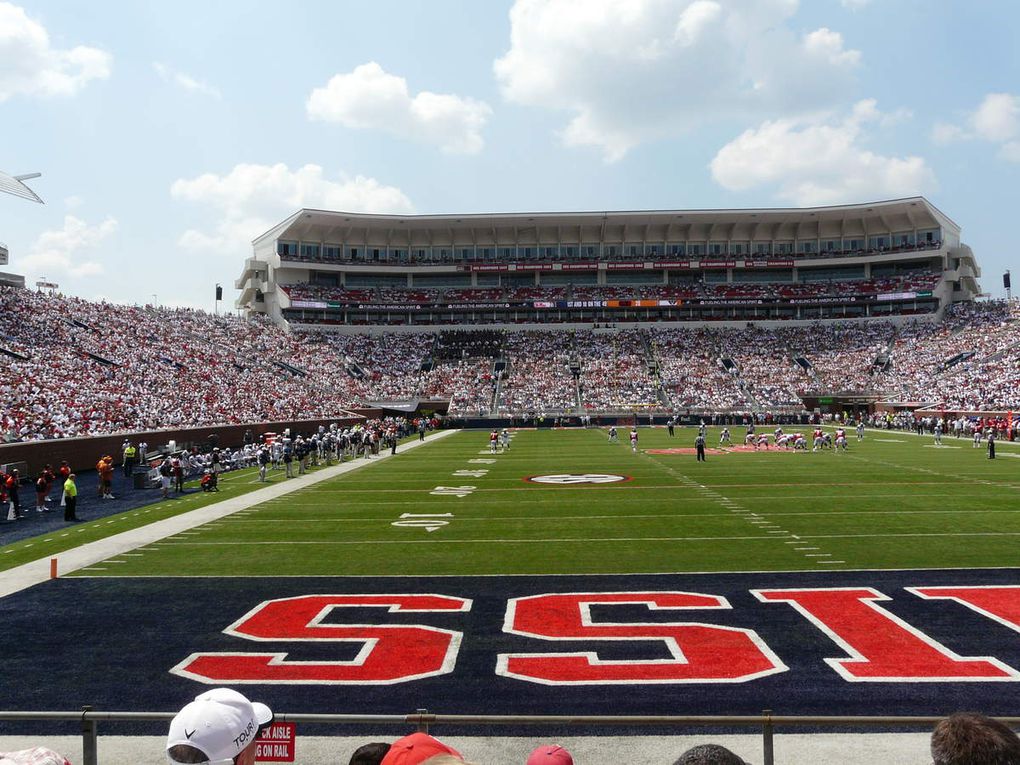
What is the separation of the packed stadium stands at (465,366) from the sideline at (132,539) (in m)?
12.8

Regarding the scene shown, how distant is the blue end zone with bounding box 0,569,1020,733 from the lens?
7082 millimetres

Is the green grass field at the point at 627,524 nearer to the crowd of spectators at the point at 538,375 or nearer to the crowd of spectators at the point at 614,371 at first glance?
the crowd of spectators at the point at 614,371

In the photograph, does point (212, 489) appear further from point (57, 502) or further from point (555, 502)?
point (555, 502)

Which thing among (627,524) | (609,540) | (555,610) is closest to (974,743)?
(555,610)

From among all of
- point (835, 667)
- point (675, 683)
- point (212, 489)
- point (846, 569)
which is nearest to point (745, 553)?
point (846, 569)

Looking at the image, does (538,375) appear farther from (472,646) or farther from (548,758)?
(548,758)

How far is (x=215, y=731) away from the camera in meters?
2.92

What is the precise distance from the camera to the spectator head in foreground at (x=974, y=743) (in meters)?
2.60

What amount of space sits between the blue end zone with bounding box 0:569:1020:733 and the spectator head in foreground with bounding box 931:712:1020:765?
4488mm

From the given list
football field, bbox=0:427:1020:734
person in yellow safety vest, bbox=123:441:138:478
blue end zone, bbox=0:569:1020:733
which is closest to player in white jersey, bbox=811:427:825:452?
football field, bbox=0:427:1020:734

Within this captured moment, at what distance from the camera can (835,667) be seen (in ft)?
25.8

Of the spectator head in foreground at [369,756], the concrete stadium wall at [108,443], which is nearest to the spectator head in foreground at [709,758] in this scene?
the spectator head in foreground at [369,756]

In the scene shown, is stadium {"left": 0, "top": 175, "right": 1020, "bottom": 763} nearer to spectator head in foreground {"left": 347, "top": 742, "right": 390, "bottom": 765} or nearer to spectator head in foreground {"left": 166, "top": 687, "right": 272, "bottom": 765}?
spectator head in foreground {"left": 347, "top": 742, "right": 390, "bottom": 765}

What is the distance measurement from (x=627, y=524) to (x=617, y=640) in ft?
24.9
